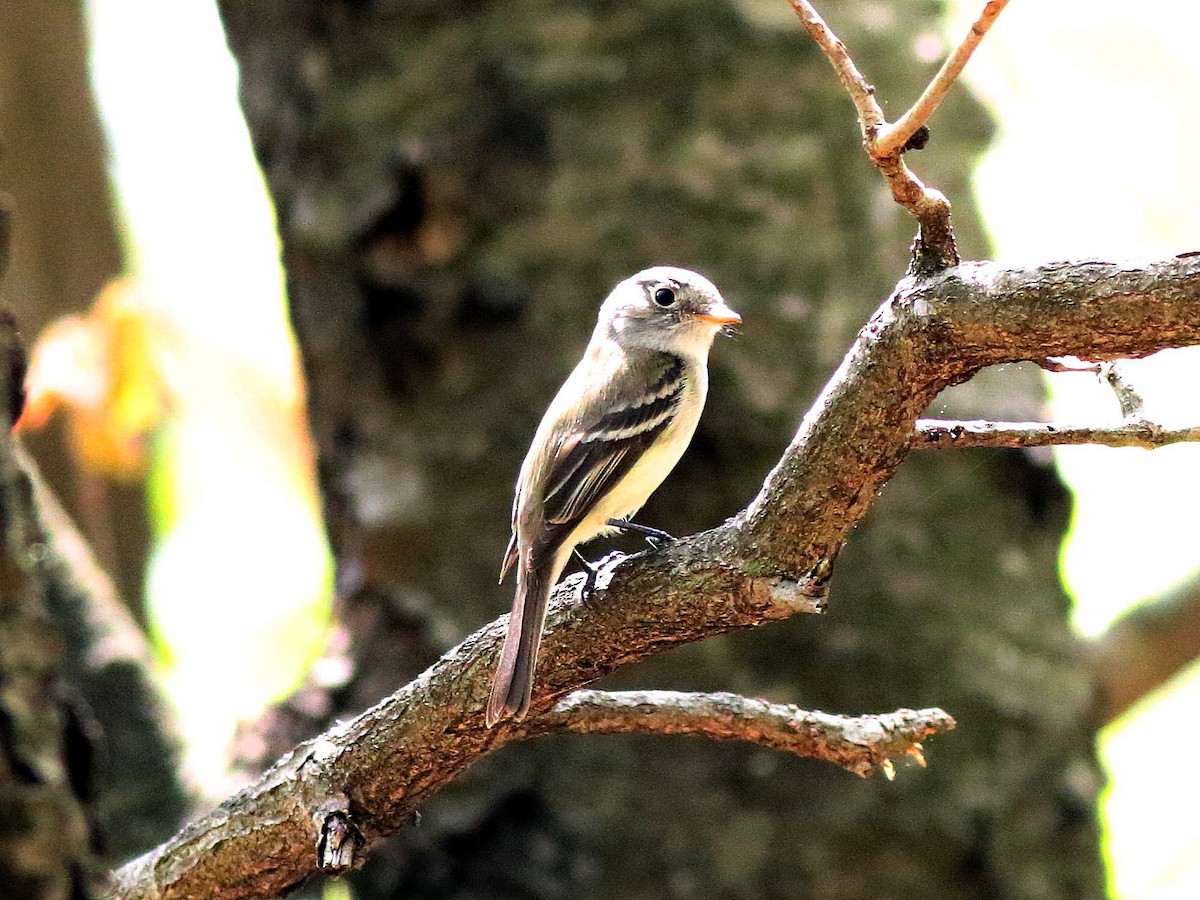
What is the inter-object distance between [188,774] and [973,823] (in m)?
3.25

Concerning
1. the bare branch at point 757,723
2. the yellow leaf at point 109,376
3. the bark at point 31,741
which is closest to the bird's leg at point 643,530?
the bare branch at point 757,723

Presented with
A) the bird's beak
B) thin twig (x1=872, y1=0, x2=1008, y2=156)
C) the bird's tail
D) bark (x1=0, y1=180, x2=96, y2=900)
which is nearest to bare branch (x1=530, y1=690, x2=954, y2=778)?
the bird's tail

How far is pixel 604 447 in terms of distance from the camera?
14.1 ft

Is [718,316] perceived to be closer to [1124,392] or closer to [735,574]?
[735,574]

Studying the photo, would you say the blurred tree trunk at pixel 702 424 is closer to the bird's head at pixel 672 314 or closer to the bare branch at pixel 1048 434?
the bird's head at pixel 672 314

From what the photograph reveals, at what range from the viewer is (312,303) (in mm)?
6547

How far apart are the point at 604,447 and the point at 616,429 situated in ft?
0.33

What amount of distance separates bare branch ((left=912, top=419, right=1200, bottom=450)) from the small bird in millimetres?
1187

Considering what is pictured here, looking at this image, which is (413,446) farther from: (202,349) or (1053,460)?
(1053,460)

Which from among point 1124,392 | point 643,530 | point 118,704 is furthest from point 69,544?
point 1124,392

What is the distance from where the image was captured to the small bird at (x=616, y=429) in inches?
161

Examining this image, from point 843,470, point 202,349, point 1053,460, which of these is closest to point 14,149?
point 202,349

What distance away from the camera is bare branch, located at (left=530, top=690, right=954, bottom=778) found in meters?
3.33

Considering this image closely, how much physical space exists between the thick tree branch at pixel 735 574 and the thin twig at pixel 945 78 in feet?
1.14
